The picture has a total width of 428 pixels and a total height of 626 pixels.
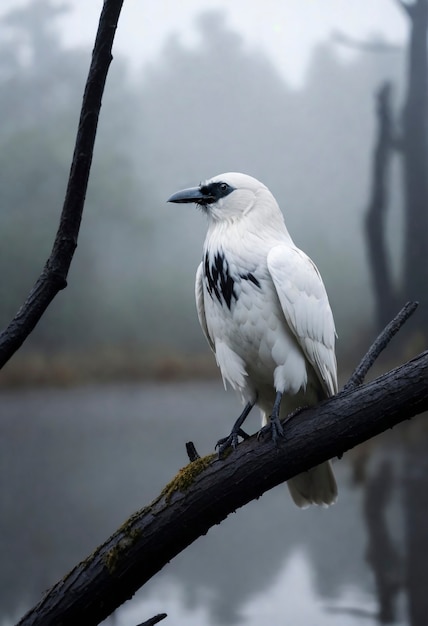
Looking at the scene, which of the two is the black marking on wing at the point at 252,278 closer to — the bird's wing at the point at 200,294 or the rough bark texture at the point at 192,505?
the bird's wing at the point at 200,294

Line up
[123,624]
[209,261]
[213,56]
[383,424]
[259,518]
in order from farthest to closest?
1. [213,56]
2. [259,518]
3. [123,624]
4. [209,261]
5. [383,424]

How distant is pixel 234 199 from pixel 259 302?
A: 10.2 inches

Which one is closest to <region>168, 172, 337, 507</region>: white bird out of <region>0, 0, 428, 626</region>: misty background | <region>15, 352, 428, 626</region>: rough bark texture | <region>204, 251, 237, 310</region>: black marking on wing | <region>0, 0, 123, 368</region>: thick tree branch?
<region>204, 251, 237, 310</region>: black marking on wing

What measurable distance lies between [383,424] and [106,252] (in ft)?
5.68

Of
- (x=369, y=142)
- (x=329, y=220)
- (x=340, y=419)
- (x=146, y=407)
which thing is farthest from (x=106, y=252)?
(x=340, y=419)

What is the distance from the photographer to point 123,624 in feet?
8.30

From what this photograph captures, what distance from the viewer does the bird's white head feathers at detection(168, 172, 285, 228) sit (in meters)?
1.66

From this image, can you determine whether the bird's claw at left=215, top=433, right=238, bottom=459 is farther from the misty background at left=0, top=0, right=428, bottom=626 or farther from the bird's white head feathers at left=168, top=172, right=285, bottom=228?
the misty background at left=0, top=0, right=428, bottom=626

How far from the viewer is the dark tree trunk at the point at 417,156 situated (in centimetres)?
283

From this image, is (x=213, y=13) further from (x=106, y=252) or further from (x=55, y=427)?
(x=55, y=427)

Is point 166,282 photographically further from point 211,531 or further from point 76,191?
point 76,191

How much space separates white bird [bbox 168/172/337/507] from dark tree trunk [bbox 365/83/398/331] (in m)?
1.14

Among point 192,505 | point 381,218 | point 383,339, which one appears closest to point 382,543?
A: point 381,218

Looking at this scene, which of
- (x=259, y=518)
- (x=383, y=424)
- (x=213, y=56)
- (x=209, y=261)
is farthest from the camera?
(x=213, y=56)
